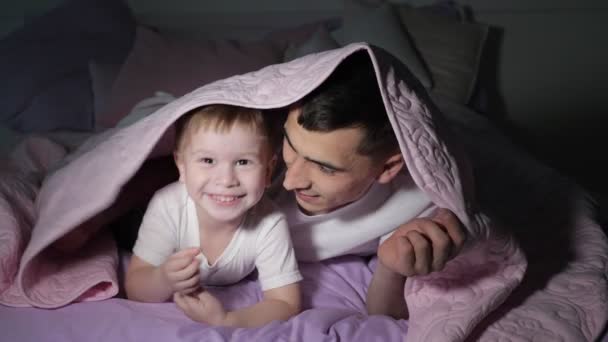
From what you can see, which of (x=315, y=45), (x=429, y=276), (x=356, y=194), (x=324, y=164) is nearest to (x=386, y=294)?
(x=429, y=276)

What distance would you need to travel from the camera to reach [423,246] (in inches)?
36.5

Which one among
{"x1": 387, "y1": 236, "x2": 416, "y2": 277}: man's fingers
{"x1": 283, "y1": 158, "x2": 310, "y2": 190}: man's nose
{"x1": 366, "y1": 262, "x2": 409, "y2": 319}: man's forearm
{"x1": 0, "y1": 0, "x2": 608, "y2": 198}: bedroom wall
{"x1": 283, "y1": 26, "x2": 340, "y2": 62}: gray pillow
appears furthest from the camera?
{"x1": 0, "y1": 0, "x2": 608, "y2": 198}: bedroom wall

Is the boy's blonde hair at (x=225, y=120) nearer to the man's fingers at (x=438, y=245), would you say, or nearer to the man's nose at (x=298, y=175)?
the man's nose at (x=298, y=175)

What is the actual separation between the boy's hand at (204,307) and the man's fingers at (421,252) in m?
0.36

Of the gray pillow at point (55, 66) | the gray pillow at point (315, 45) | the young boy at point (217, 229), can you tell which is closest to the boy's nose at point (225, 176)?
the young boy at point (217, 229)

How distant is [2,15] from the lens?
8.63ft

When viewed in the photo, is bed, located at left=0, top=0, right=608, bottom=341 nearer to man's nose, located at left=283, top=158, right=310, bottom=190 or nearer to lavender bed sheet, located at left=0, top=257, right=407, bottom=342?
lavender bed sheet, located at left=0, top=257, right=407, bottom=342

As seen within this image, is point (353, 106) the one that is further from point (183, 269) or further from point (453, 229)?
point (183, 269)

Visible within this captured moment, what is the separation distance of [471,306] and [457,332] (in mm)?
70

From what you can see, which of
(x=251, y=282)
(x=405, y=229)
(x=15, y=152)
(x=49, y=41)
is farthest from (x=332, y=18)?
(x=405, y=229)

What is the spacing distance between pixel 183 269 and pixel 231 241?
0.52 feet

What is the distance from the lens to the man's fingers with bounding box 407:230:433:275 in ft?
3.04

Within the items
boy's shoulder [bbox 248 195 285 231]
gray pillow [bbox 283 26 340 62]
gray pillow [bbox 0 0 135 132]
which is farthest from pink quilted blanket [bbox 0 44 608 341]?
gray pillow [bbox 283 26 340 62]

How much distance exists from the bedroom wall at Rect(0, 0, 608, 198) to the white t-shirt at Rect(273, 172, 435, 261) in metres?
1.44
